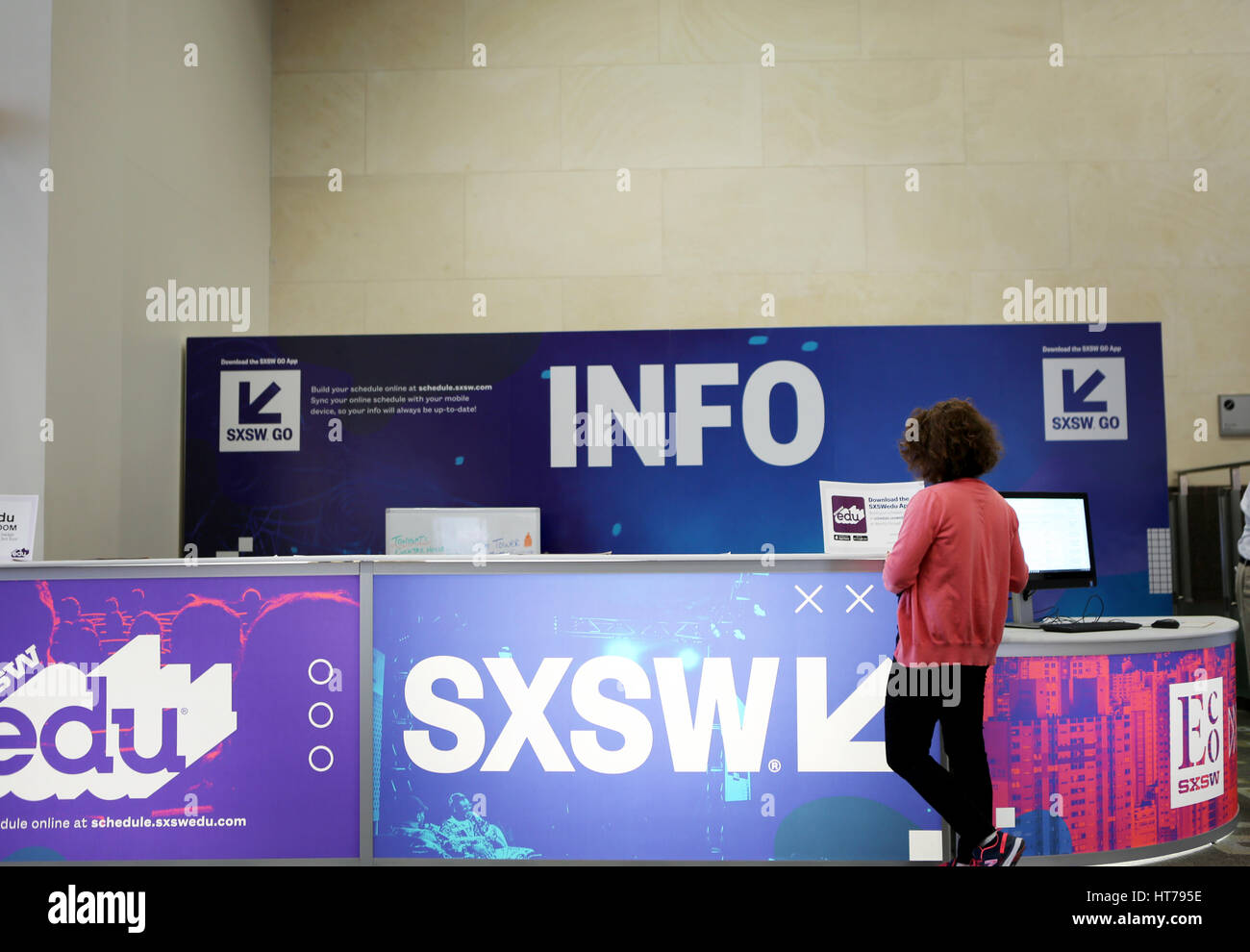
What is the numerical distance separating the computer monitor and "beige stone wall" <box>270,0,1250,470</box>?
2868 mm

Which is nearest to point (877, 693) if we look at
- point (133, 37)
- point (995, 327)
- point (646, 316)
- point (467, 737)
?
point (467, 737)

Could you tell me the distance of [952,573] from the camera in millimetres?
2316

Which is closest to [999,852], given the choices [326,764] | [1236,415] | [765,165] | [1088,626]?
[1088,626]

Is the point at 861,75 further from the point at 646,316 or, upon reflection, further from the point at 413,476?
the point at 413,476

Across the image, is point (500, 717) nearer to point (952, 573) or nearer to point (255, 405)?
point (952, 573)

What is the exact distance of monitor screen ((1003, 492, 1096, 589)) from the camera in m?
3.16

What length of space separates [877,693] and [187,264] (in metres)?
4.39

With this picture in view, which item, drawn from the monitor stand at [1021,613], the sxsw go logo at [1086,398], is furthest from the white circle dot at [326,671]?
the sxsw go logo at [1086,398]

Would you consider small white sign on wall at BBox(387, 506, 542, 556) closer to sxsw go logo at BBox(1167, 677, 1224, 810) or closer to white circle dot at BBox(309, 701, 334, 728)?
white circle dot at BBox(309, 701, 334, 728)

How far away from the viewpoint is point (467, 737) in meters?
2.66

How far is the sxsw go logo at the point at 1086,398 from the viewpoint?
5016 millimetres

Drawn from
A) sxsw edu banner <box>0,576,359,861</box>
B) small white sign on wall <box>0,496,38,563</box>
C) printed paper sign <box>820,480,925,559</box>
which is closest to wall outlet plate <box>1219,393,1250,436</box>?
printed paper sign <box>820,480,925,559</box>

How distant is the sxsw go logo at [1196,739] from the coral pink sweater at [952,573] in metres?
1.01

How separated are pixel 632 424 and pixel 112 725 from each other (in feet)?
10.2
